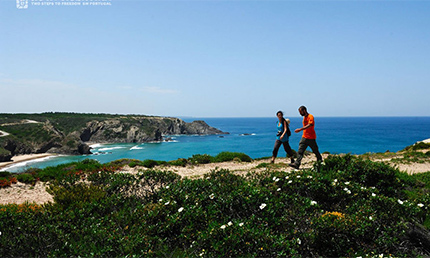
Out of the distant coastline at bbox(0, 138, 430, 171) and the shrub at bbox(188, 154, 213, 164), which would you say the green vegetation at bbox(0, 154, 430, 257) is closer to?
the shrub at bbox(188, 154, 213, 164)

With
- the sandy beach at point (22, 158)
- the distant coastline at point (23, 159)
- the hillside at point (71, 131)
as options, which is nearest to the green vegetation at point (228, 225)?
the distant coastline at point (23, 159)

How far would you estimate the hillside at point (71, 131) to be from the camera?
220 ft

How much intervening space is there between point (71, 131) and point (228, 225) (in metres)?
109

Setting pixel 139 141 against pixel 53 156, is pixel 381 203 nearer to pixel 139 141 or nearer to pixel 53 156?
pixel 53 156

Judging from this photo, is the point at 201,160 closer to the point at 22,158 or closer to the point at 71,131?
the point at 22,158

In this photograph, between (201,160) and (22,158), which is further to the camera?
(22,158)

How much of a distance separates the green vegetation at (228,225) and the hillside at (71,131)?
212 ft

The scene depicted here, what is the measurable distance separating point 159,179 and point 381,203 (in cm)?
612

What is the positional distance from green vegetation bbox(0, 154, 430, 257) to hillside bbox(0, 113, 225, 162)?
64.8 m

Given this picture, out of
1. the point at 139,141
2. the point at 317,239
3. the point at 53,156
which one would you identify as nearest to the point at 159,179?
the point at 317,239

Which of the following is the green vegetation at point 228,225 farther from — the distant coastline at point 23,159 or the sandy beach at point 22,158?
the sandy beach at point 22,158

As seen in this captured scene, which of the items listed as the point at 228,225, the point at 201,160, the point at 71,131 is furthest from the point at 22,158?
the point at 228,225

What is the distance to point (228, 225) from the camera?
444cm

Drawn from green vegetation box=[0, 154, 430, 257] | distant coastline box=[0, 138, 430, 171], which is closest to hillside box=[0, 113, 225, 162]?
distant coastline box=[0, 138, 430, 171]
